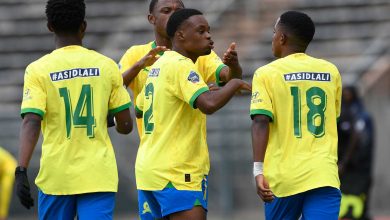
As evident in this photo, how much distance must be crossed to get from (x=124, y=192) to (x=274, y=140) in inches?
409

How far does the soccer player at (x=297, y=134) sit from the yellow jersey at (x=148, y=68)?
3.51 ft

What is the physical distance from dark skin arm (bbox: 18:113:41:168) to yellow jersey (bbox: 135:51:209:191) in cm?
93

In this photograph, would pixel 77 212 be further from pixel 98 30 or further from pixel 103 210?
pixel 98 30

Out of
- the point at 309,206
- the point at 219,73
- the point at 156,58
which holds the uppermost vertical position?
the point at 156,58

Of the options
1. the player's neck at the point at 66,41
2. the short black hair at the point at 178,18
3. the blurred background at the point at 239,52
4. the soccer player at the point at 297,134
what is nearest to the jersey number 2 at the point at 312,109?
the soccer player at the point at 297,134

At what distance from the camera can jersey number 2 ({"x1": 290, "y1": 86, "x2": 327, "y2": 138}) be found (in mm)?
8719

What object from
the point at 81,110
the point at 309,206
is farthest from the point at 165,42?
the point at 309,206

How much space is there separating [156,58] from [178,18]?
2.73 feet

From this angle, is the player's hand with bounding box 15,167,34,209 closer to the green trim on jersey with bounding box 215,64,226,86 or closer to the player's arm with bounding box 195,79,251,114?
the player's arm with bounding box 195,79,251,114

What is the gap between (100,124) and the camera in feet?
28.1

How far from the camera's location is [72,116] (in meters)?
8.52

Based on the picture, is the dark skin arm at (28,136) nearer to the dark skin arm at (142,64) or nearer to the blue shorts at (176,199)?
the blue shorts at (176,199)

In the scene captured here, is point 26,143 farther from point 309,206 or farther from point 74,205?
point 309,206

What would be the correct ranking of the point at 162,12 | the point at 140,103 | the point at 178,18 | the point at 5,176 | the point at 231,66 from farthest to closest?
the point at 5,176, the point at 162,12, the point at 140,103, the point at 231,66, the point at 178,18
